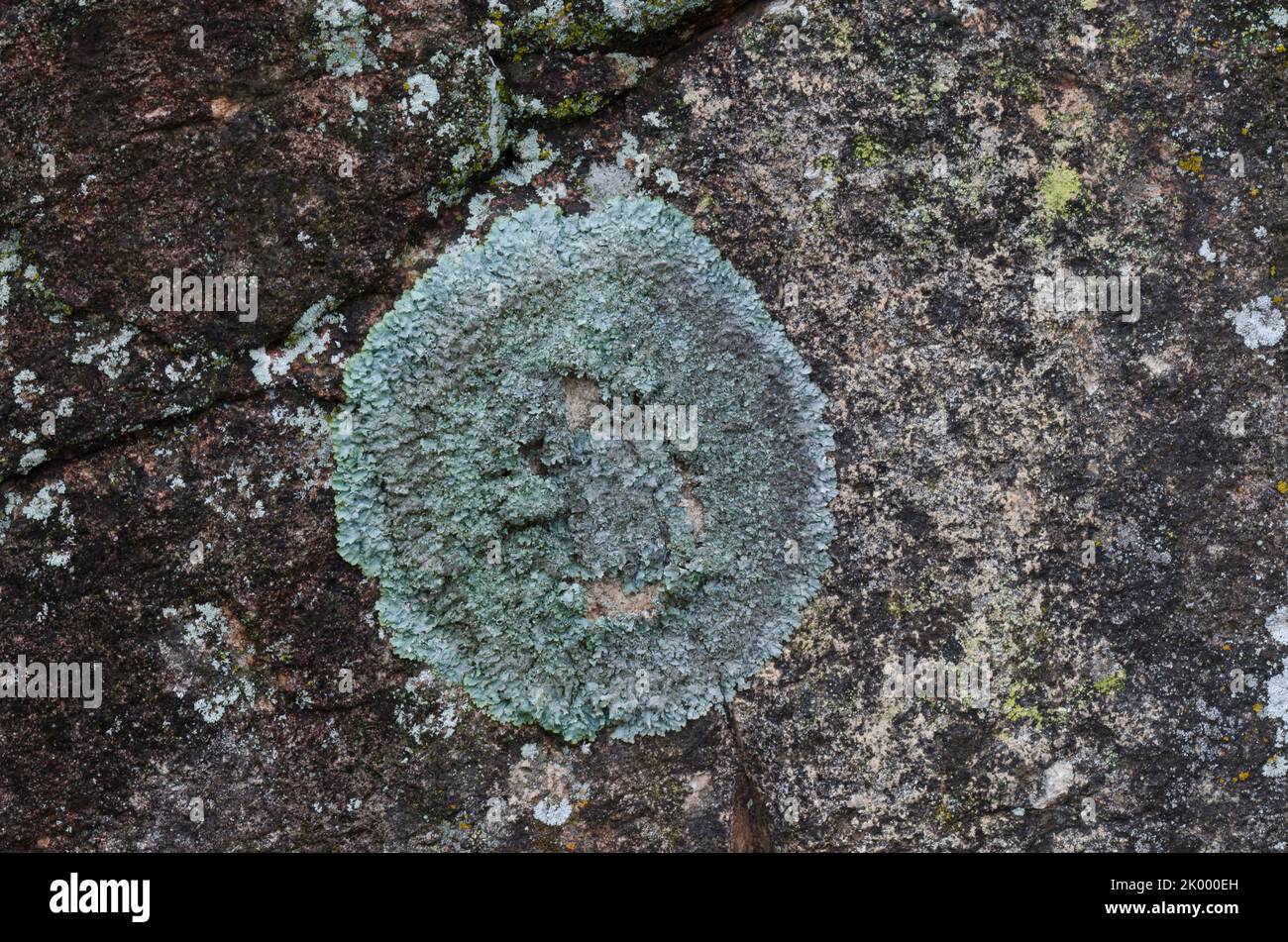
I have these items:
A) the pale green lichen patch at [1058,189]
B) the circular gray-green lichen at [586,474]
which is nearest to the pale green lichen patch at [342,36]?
the circular gray-green lichen at [586,474]

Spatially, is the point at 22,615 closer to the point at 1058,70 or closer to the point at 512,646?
the point at 512,646

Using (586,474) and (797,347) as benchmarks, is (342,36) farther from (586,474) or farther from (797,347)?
(797,347)

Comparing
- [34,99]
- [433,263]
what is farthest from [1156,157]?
[34,99]

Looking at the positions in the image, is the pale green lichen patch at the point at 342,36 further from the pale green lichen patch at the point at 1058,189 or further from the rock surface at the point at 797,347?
the pale green lichen patch at the point at 1058,189

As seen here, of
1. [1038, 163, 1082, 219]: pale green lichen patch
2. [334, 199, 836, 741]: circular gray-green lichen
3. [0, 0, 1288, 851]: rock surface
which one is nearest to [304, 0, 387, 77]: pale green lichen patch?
[0, 0, 1288, 851]: rock surface

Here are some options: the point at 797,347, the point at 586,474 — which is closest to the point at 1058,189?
the point at 797,347

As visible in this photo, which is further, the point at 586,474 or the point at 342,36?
the point at 586,474

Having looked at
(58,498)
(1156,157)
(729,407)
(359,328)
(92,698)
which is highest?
(1156,157)
